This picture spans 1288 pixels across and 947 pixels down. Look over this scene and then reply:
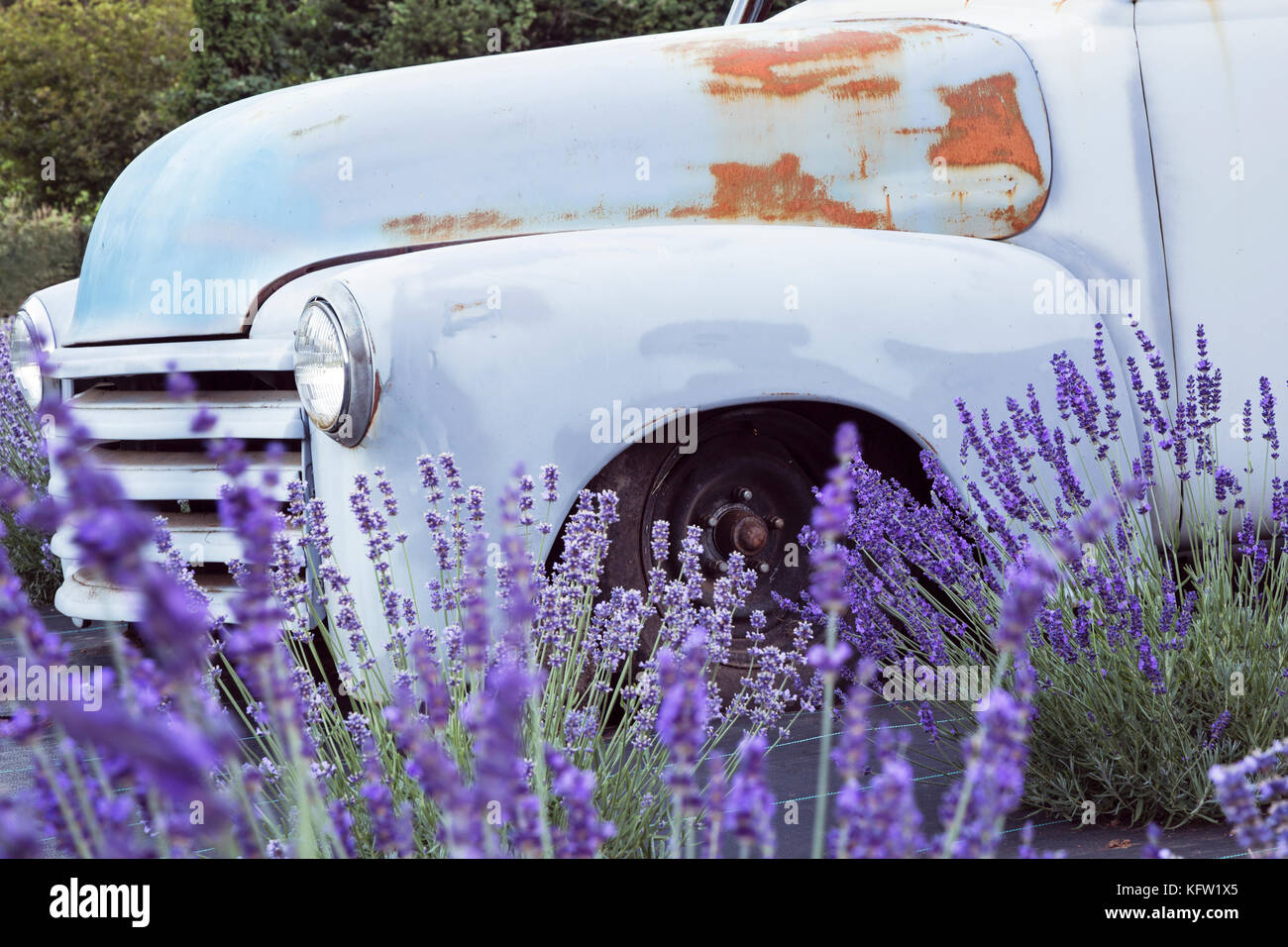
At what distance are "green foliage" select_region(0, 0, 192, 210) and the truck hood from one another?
15.9m

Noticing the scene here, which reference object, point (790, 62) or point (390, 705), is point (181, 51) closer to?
point (790, 62)

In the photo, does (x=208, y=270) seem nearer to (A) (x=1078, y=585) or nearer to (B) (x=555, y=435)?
(B) (x=555, y=435)

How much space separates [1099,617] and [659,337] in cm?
94

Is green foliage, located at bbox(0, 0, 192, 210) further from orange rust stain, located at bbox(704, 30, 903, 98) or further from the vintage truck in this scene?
orange rust stain, located at bbox(704, 30, 903, 98)

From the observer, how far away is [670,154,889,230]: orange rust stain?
2775mm

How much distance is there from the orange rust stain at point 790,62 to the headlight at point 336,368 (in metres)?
1.06

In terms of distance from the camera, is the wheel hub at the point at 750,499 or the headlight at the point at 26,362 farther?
the headlight at the point at 26,362

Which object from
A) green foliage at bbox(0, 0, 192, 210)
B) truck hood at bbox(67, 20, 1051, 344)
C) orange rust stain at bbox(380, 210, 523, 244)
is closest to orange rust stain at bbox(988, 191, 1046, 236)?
truck hood at bbox(67, 20, 1051, 344)

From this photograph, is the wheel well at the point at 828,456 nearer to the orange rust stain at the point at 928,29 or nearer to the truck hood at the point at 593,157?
the truck hood at the point at 593,157

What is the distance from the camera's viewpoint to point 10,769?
2.70 metres

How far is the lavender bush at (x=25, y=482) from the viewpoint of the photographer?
4312 mm

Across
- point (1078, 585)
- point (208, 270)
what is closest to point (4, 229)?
point (208, 270)

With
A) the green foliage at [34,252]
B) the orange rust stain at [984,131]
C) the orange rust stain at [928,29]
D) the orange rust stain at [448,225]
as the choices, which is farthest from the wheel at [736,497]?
the green foliage at [34,252]
